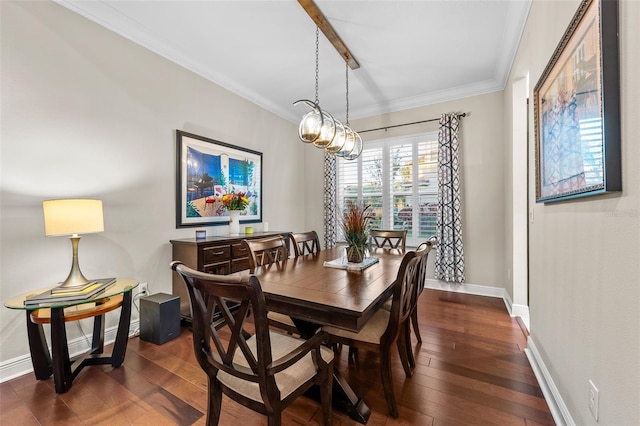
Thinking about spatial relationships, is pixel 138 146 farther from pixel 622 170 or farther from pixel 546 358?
pixel 546 358

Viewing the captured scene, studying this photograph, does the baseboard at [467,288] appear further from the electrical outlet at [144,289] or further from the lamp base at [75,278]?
the lamp base at [75,278]

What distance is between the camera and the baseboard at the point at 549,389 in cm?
147

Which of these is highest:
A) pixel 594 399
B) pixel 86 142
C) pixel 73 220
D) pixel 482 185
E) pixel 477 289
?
pixel 86 142

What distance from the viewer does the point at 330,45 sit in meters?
2.96

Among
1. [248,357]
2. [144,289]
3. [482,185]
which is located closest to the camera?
[248,357]

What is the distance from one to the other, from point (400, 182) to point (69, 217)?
13.3 ft

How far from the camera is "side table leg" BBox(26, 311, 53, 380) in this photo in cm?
188

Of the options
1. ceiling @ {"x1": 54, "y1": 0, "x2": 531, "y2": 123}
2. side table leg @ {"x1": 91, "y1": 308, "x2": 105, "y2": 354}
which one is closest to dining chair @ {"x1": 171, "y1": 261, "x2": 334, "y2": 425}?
side table leg @ {"x1": 91, "y1": 308, "x2": 105, "y2": 354}

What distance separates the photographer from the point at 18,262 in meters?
2.00

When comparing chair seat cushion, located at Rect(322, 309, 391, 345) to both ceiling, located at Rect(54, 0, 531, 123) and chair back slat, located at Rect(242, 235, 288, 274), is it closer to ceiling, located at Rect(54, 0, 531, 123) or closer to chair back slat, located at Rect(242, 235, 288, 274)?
chair back slat, located at Rect(242, 235, 288, 274)

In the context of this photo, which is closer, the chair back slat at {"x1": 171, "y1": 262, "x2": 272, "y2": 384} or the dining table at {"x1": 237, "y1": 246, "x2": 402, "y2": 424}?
the chair back slat at {"x1": 171, "y1": 262, "x2": 272, "y2": 384}

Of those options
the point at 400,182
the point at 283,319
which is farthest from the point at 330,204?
the point at 283,319

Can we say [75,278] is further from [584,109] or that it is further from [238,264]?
[584,109]

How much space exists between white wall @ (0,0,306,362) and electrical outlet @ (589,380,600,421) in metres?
3.39
